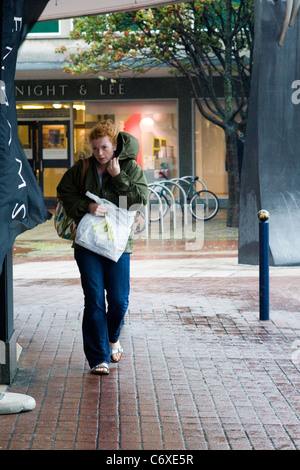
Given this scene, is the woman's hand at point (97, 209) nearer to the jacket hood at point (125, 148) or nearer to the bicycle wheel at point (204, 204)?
the jacket hood at point (125, 148)

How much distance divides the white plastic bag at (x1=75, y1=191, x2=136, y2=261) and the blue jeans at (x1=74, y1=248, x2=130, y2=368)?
0.12 m

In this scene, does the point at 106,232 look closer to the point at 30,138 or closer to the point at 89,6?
the point at 89,6

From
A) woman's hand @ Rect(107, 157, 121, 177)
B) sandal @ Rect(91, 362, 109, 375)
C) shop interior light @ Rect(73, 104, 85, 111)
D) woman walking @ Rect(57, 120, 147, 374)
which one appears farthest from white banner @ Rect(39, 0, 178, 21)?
shop interior light @ Rect(73, 104, 85, 111)

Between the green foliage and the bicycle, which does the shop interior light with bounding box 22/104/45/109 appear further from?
the bicycle

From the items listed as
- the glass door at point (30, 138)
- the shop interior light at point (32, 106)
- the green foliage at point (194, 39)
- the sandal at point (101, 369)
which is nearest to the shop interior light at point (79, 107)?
the shop interior light at point (32, 106)

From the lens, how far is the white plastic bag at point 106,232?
614cm

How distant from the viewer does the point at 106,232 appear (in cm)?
618

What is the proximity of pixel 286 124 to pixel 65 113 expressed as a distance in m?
14.5

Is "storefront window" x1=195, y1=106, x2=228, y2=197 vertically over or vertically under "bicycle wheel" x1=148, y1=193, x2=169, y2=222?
over

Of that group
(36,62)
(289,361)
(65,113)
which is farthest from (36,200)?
(65,113)

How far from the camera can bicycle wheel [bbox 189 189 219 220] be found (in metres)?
21.0

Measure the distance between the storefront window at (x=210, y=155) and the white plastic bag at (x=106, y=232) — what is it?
62.4ft
